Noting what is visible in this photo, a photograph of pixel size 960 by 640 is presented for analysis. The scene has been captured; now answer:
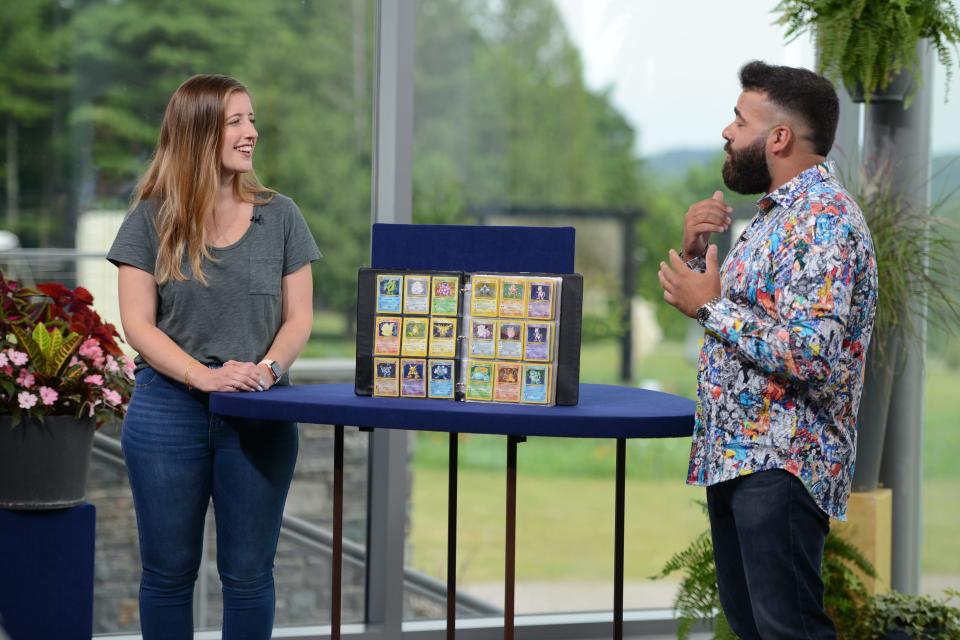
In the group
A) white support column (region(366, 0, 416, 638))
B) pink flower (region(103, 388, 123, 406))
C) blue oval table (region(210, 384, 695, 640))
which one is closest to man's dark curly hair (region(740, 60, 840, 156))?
blue oval table (region(210, 384, 695, 640))

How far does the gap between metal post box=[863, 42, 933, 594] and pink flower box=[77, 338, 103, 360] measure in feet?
7.96

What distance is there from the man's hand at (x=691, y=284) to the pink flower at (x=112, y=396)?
1.65m

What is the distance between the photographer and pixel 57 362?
3.04 m

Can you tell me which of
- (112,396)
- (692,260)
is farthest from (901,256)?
(112,396)

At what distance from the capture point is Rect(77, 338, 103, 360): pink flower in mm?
3074

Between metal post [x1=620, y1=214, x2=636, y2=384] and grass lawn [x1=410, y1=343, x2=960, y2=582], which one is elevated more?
metal post [x1=620, y1=214, x2=636, y2=384]

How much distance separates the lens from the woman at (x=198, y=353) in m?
2.53

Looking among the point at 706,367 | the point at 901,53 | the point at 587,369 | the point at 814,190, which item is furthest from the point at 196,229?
the point at 587,369

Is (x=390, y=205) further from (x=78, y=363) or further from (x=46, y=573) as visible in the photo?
(x=46, y=573)

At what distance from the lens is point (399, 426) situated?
89.6 inches

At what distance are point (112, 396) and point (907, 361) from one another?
8.32ft

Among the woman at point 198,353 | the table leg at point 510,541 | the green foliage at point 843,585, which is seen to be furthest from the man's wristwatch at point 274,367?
the green foliage at point 843,585

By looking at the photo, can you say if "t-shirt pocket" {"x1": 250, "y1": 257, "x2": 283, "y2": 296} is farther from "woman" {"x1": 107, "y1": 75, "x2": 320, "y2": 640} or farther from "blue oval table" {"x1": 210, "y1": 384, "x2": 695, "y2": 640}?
"blue oval table" {"x1": 210, "y1": 384, "x2": 695, "y2": 640}

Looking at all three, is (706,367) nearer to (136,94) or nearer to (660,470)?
(136,94)
